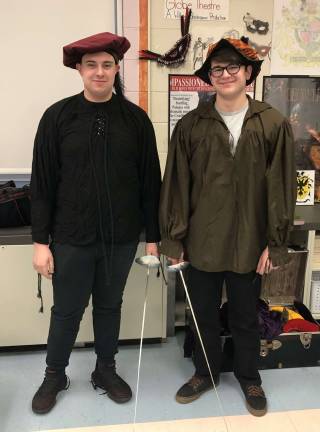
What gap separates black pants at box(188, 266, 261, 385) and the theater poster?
1000mm

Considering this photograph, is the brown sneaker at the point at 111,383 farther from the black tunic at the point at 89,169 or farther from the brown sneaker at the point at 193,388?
the black tunic at the point at 89,169

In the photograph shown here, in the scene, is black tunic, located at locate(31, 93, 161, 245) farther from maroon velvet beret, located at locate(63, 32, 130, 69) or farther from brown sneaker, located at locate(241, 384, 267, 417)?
brown sneaker, located at locate(241, 384, 267, 417)

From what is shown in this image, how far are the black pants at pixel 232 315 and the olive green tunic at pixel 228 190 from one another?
9 centimetres

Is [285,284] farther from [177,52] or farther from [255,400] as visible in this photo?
[177,52]

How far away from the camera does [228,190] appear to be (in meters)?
1.58

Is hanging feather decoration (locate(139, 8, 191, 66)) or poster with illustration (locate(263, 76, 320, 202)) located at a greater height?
hanging feather decoration (locate(139, 8, 191, 66))

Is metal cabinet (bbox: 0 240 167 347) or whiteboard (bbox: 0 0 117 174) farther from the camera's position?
whiteboard (bbox: 0 0 117 174)

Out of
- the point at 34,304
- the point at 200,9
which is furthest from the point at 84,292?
the point at 200,9

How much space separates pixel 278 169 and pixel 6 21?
157cm

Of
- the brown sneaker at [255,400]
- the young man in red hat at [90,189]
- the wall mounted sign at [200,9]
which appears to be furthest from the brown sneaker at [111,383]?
the wall mounted sign at [200,9]

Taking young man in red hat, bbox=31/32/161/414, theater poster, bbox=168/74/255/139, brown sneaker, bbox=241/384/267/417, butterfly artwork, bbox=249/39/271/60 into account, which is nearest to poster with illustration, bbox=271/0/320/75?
butterfly artwork, bbox=249/39/271/60

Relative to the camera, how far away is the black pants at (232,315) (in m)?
1.73

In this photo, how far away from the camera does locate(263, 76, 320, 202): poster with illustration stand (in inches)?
96.4

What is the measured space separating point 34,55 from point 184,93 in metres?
0.81
